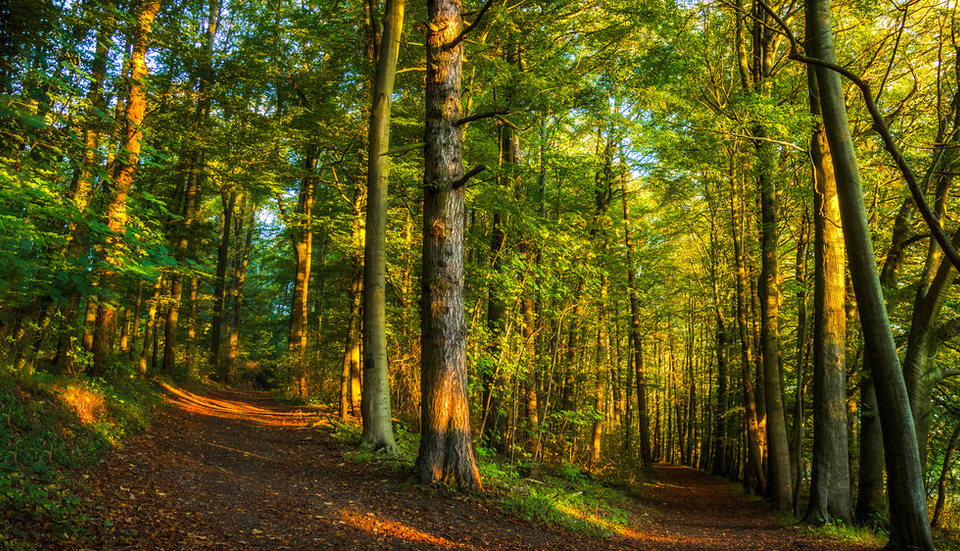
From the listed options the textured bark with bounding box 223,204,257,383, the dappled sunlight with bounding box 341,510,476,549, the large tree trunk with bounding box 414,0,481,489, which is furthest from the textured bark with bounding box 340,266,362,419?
the textured bark with bounding box 223,204,257,383

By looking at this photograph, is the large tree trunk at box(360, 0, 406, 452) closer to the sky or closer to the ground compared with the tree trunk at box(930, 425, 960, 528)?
closer to the sky

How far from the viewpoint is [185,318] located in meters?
21.1

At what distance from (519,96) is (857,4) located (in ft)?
19.0

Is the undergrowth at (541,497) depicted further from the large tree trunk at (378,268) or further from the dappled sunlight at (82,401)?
the dappled sunlight at (82,401)

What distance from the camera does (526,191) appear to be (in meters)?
12.3

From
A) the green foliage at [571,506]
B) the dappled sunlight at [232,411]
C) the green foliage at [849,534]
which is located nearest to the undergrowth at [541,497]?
the green foliage at [571,506]

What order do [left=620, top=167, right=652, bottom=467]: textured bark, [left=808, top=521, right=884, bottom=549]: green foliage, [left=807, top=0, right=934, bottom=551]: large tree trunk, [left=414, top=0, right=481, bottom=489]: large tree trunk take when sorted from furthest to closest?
[left=620, top=167, right=652, bottom=467]: textured bark, [left=808, top=521, right=884, bottom=549]: green foliage, [left=414, top=0, right=481, bottom=489]: large tree trunk, [left=807, top=0, right=934, bottom=551]: large tree trunk

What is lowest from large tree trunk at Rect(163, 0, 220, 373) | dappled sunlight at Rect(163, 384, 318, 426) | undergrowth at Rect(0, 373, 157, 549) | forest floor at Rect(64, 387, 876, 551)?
dappled sunlight at Rect(163, 384, 318, 426)

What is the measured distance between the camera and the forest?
517cm

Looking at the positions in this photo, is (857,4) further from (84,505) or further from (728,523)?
(84,505)

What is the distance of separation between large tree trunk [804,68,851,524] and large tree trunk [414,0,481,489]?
602cm

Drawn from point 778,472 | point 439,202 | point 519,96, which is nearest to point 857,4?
point 519,96

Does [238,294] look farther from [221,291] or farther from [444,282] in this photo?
[444,282]

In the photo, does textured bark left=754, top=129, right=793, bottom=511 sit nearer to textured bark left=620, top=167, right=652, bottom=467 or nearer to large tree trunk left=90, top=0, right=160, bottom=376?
textured bark left=620, top=167, right=652, bottom=467
